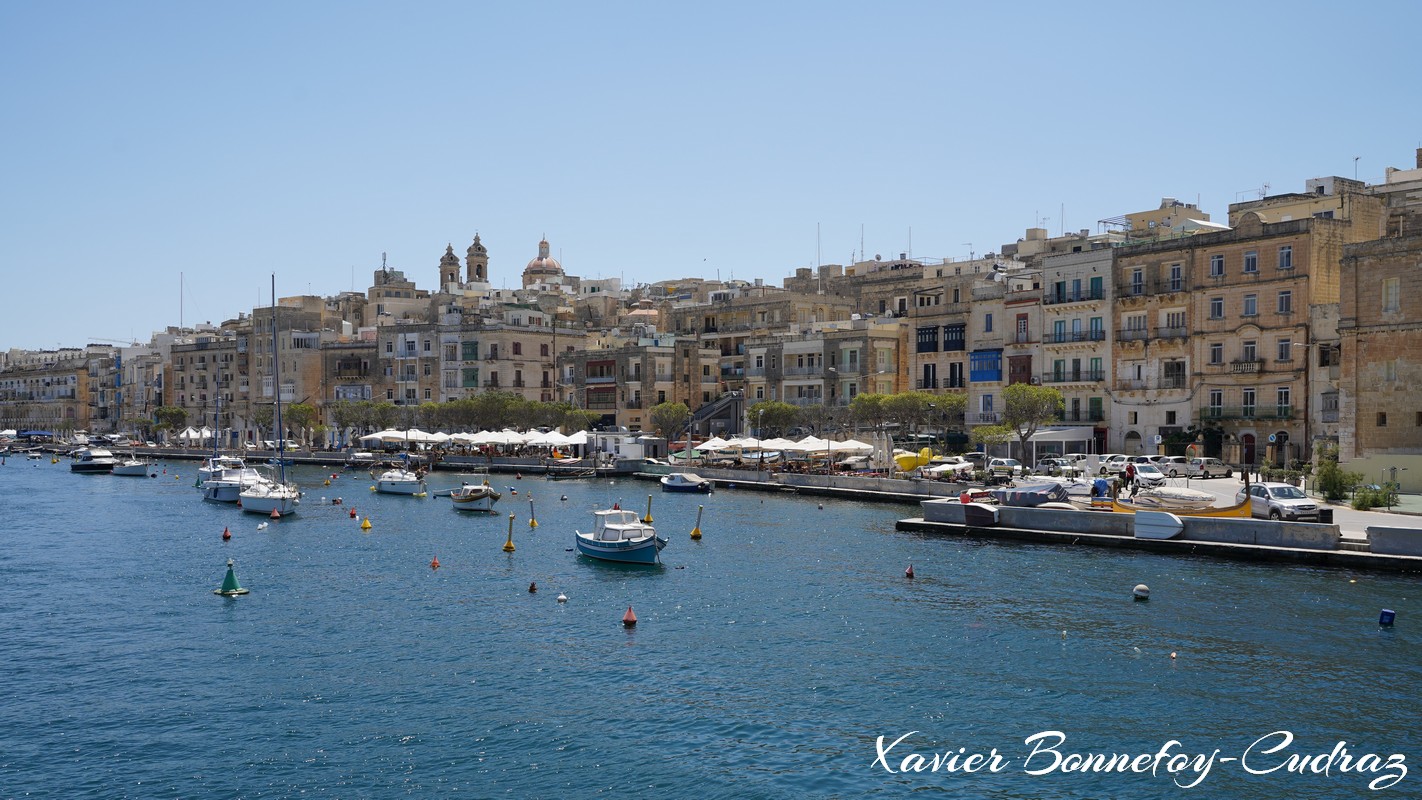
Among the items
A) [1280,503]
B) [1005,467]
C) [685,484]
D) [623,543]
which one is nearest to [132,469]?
[685,484]

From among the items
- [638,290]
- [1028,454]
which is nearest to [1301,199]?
[1028,454]

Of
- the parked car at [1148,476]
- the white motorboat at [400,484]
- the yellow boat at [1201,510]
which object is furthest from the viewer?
the white motorboat at [400,484]

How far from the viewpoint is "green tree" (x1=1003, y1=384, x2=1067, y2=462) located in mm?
61719

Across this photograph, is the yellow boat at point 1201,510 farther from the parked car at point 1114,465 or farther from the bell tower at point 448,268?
the bell tower at point 448,268

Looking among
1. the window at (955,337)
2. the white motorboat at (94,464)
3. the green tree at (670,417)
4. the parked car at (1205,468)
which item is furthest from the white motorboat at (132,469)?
the parked car at (1205,468)

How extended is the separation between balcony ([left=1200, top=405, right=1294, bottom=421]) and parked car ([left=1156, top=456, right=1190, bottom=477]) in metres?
5.20

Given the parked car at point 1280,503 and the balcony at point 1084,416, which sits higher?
the balcony at point 1084,416

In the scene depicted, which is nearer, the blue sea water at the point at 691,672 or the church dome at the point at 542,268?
the blue sea water at the point at 691,672

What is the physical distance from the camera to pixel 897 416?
248 feet

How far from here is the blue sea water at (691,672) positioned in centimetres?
2050

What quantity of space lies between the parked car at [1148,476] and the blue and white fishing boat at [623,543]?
21086mm

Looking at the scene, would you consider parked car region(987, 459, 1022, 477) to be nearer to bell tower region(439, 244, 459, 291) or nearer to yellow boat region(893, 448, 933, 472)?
yellow boat region(893, 448, 933, 472)

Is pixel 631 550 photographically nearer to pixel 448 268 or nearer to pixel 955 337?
pixel 955 337

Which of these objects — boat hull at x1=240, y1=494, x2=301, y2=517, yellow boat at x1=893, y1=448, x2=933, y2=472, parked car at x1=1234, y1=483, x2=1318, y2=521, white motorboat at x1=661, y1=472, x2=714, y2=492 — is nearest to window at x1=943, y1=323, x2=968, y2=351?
yellow boat at x1=893, y1=448, x2=933, y2=472
